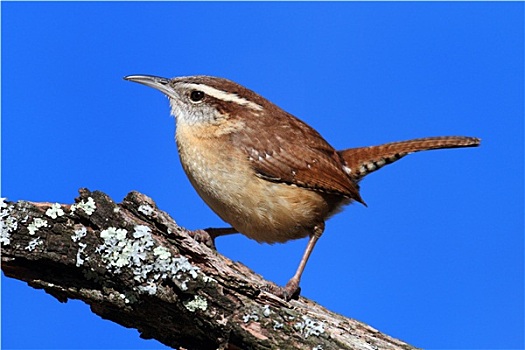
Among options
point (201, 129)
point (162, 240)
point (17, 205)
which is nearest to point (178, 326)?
point (162, 240)

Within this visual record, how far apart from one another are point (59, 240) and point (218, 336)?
3.75 ft

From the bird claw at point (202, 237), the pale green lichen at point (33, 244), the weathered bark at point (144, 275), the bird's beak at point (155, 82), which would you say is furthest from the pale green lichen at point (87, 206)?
the bird's beak at point (155, 82)

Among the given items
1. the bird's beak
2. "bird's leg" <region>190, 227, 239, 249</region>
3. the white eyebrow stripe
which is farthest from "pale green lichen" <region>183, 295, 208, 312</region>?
the bird's beak

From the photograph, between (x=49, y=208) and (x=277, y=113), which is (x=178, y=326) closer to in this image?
(x=49, y=208)

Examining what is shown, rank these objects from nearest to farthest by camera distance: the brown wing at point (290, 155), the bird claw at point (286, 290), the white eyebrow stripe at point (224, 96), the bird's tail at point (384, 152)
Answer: the bird claw at point (286, 290) < the brown wing at point (290, 155) < the white eyebrow stripe at point (224, 96) < the bird's tail at point (384, 152)

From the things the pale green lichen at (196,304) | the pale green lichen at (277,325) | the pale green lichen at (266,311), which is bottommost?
the pale green lichen at (196,304)

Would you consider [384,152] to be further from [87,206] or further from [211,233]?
[87,206]

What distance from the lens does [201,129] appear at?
5332 mm

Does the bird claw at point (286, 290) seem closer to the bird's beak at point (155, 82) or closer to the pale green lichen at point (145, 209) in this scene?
the pale green lichen at point (145, 209)

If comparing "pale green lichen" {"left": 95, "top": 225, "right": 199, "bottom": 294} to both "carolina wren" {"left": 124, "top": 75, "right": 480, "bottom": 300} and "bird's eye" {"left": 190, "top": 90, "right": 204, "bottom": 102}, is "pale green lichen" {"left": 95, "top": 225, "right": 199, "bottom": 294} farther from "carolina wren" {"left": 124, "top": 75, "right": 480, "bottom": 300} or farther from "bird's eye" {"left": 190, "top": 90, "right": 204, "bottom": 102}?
"bird's eye" {"left": 190, "top": 90, "right": 204, "bottom": 102}

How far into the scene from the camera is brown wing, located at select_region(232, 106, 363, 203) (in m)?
5.14

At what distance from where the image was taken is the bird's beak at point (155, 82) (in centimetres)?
563

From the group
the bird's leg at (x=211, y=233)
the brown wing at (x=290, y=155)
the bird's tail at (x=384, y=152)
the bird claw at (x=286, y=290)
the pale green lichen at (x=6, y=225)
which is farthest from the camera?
the bird's tail at (x=384, y=152)

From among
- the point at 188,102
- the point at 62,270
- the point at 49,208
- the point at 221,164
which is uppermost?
the point at 188,102
